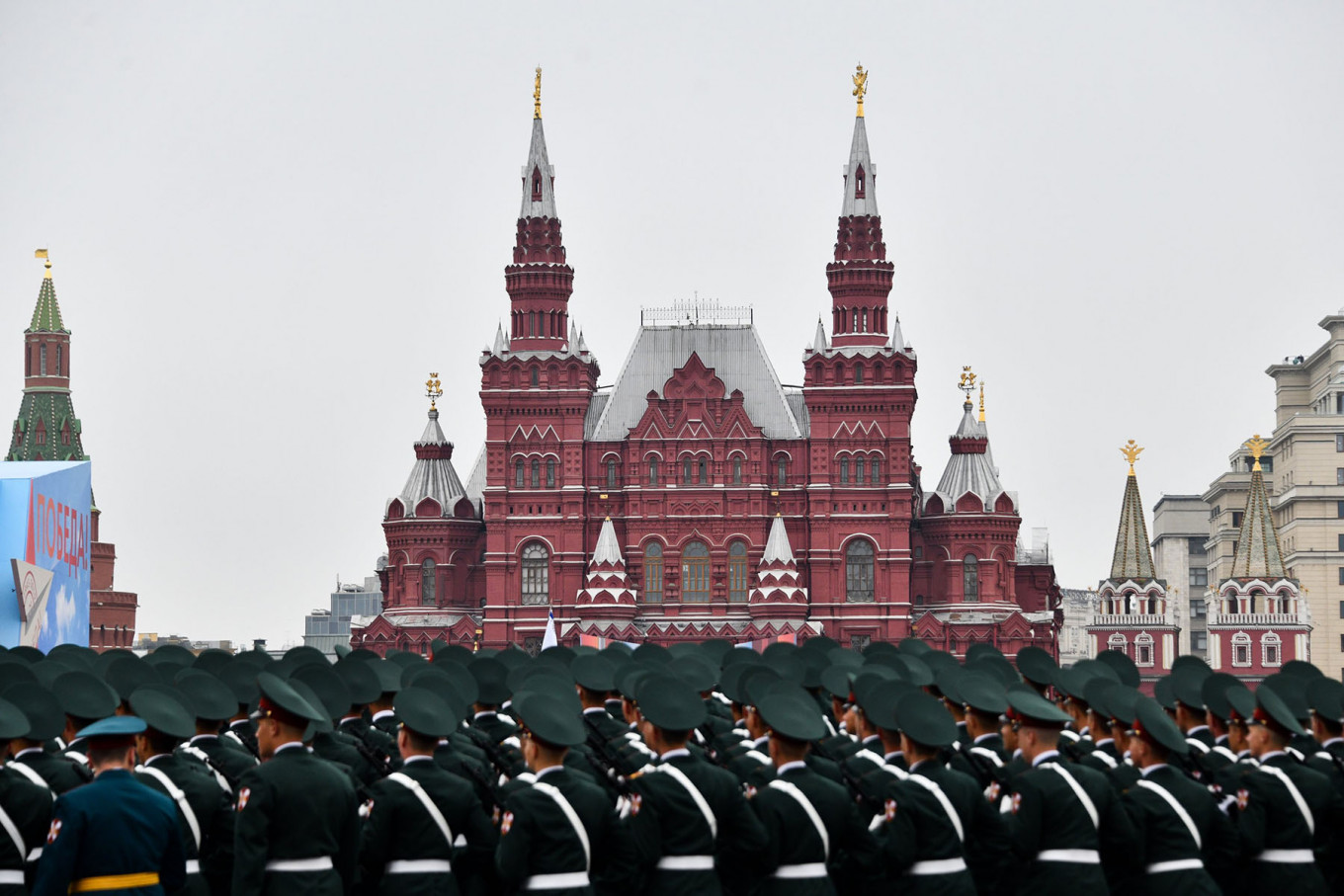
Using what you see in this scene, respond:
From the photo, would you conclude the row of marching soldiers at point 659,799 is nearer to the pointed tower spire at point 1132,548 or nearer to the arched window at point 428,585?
the arched window at point 428,585

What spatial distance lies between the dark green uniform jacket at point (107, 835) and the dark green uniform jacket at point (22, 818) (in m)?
0.93

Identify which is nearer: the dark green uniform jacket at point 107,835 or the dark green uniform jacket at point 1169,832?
the dark green uniform jacket at point 107,835

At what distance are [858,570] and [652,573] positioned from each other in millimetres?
6828

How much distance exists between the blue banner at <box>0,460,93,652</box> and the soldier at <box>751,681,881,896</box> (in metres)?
23.5

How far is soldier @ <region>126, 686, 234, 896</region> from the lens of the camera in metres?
9.97

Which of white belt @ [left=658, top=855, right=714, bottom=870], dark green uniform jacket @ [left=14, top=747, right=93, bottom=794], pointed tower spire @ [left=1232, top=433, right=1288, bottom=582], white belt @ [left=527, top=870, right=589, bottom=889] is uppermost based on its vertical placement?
pointed tower spire @ [left=1232, top=433, right=1288, bottom=582]

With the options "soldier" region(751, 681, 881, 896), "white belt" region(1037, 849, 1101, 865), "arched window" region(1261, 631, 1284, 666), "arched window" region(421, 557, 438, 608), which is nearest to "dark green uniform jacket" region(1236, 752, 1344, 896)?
"white belt" region(1037, 849, 1101, 865)

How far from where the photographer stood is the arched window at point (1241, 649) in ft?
237

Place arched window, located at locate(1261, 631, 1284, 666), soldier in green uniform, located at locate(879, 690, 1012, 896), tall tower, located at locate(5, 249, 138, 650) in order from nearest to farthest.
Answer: soldier in green uniform, located at locate(879, 690, 1012, 896) → arched window, located at locate(1261, 631, 1284, 666) → tall tower, located at locate(5, 249, 138, 650)

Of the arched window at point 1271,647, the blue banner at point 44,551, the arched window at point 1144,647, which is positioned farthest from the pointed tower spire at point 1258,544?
the blue banner at point 44,551

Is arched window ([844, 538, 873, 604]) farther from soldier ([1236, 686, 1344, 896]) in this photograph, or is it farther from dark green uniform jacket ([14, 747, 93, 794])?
dark green uniform jacket ([14, 747, 93, 794])

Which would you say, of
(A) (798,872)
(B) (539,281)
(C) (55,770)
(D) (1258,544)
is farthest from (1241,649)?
(C) (55,770)

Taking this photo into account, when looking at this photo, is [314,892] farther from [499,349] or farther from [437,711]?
[499,349]

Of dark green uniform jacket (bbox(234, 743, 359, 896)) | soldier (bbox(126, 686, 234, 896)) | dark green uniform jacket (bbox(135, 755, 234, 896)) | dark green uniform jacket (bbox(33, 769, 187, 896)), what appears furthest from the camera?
dark green uniform jacket (bbox(135, 755, 234, 896))
